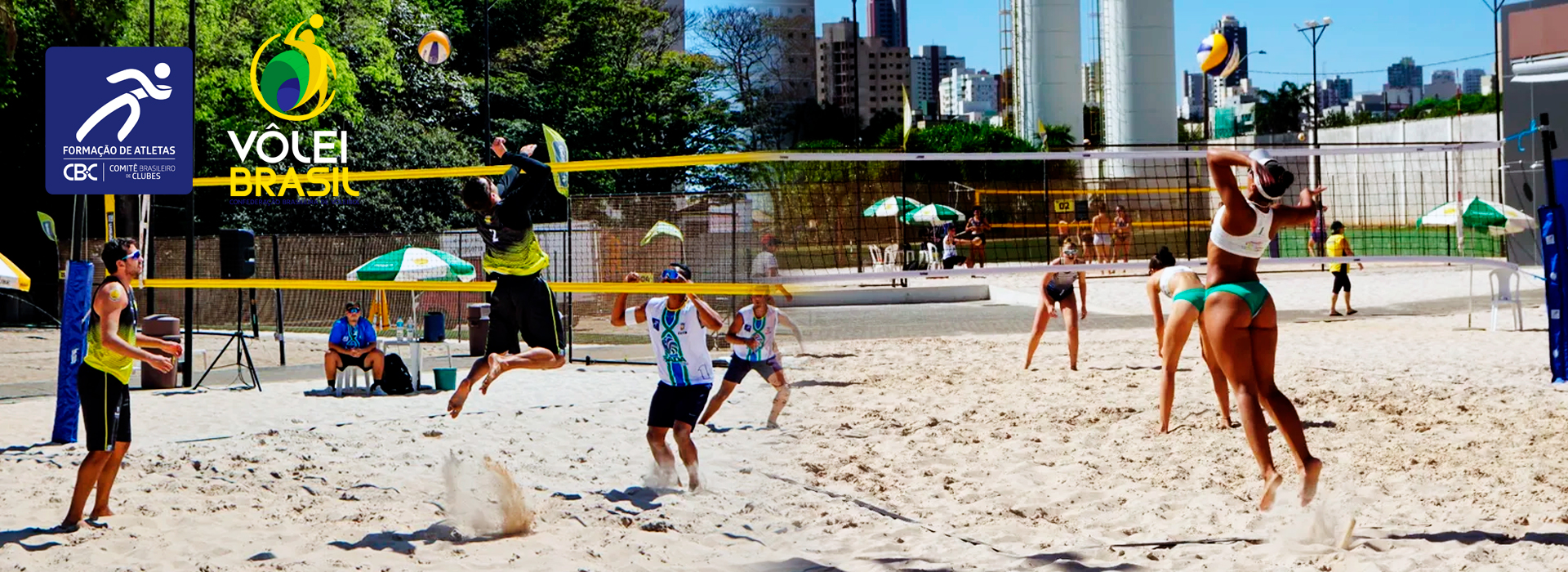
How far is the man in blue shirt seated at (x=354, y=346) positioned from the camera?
10.7 m

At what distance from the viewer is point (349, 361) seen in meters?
10.8

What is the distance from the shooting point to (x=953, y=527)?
514cm

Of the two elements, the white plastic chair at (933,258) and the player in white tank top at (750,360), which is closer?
the player in white tank top at (750,360)

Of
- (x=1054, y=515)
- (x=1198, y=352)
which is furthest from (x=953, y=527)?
(x=1198, y=352)

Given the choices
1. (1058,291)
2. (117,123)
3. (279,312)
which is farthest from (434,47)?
(279,312)

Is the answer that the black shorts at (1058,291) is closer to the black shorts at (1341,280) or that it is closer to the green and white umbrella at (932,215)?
the black shorts at (1341,280)

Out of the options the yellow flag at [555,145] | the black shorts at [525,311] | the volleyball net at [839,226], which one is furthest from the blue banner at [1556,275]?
the yellow flag at [555,145]

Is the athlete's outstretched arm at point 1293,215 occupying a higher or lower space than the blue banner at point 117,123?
lower

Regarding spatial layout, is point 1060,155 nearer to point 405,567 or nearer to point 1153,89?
point 405,567

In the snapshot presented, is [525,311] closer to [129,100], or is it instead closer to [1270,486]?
[1270,486]

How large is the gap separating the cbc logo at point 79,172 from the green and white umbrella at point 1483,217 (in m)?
10.6

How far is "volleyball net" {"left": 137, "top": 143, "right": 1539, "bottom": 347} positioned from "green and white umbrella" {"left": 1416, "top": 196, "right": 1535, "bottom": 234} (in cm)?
4

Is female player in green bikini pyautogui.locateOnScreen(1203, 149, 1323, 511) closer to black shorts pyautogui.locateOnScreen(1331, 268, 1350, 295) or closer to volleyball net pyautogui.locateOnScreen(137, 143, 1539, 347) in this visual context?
volleyball net pyautogui.locateOnScreen(137, 143, 1539, 347)

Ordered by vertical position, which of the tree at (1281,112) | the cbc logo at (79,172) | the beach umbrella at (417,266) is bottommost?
the beach umbrella at (417,266)
